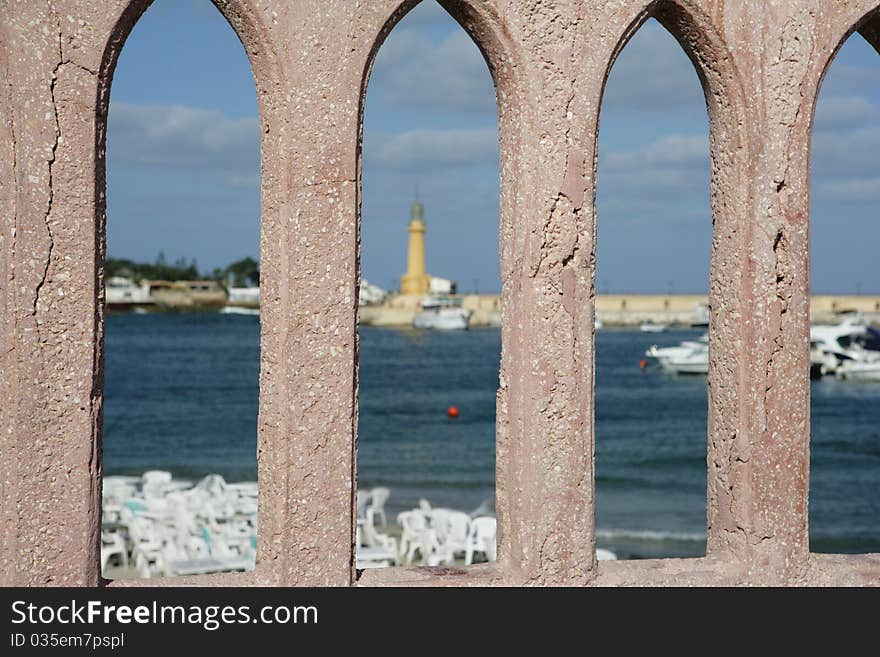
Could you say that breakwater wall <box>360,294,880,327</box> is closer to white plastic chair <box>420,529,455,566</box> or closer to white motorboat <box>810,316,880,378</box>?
white motorboat <box>810,316,880,378</box>

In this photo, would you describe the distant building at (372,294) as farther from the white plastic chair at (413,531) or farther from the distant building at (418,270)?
the white plastic chair at (413,531)

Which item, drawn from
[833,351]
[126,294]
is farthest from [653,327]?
[126,294]

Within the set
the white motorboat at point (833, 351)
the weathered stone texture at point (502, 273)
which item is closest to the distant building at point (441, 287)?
the white motorboat at point (833, 351)

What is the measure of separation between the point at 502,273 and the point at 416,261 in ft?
273

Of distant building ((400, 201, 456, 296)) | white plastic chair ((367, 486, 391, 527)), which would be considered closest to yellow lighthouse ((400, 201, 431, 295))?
distant building ((400, 201, 456, 296))

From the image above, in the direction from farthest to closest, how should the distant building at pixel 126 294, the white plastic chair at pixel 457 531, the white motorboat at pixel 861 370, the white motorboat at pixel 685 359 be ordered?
the distant building at pixel 126 294, the white motorboat at pixel 685 359, the white motorboat at pixel 861 370, the white plastic chair at pixel 457 531

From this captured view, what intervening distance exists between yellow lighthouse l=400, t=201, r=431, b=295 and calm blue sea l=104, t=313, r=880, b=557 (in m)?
10.7

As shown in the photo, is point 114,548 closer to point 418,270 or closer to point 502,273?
point 502,273

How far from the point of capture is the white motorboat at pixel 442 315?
3725 inches

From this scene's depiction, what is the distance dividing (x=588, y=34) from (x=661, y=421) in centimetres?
3846

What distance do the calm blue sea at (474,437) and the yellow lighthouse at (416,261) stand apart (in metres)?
10.7

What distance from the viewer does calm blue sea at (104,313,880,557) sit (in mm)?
24109

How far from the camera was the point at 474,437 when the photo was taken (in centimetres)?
3897

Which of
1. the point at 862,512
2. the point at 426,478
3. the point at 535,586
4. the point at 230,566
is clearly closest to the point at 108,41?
the point at 535,586
